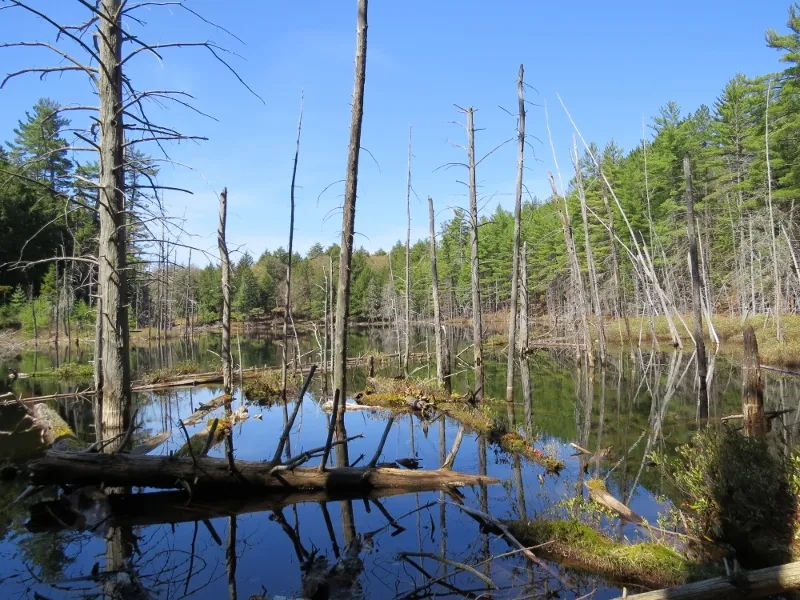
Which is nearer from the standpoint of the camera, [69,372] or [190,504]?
[190,504]

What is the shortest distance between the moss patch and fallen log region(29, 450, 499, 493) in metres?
2.07

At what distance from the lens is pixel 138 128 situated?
6605 millimetres

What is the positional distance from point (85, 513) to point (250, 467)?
7.20 ft

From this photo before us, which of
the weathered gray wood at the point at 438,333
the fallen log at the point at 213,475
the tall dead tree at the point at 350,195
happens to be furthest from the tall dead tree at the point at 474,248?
the fallen log at the point at 213,475

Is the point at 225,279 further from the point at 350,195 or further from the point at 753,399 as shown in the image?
the point at 753,399

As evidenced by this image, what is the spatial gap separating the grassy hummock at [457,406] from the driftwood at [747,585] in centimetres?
478

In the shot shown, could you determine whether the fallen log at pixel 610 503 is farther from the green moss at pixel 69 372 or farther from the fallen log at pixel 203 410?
the green moss at pixel 69 372

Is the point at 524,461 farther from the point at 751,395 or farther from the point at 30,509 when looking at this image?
the point at 30,509

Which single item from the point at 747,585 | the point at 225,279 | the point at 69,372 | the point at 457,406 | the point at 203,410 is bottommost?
the point at 457,406

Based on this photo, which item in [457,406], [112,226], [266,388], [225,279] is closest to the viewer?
[112,226]

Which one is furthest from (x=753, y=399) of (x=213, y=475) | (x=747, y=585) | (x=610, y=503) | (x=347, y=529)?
(x=213, y=475)

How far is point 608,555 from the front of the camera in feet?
17.8

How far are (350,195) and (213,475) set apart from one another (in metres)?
6.16

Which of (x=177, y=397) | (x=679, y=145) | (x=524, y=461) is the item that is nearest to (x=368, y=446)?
(x=524, y=461)
